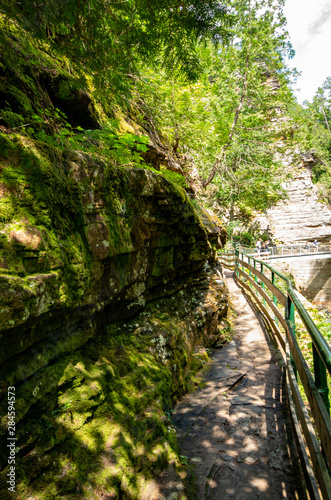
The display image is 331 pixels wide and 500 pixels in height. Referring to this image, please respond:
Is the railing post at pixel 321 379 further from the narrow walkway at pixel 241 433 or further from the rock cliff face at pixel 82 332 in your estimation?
the rock cliff face at pixel 82 332

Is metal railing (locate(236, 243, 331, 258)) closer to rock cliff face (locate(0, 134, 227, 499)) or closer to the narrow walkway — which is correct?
the narrow walkway

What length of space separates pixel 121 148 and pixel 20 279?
10.0 ft

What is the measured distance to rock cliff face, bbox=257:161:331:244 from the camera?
30.4 metres

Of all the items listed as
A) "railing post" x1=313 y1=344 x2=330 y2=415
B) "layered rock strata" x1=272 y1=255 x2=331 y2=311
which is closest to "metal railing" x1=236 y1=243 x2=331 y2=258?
"layered rock strata" x1=272 y1=255 x2=331 y2=311

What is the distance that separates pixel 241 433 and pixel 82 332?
7.89 feet

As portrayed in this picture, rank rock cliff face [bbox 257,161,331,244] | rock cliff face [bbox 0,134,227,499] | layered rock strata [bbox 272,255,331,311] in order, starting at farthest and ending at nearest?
1. rock cliff face [bbox 257,161,331,244]
2. layered rock strata [bbox 272,255,331,311]
3. rock cliff face [bbox 0,134,227,499]

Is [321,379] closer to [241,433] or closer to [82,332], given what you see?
[241,433]

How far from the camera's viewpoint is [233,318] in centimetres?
813

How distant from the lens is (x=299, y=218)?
31.1 metres

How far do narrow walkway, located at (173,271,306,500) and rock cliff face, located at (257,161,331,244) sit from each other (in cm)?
2825

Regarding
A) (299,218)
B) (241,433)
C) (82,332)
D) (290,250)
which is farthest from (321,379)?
(299,218)

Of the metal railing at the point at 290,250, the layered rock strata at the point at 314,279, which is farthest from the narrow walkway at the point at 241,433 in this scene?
the layered rock strata at the point at 314,279

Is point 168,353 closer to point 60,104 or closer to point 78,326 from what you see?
point 78,326

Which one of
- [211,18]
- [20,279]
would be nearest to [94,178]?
[20,279]
